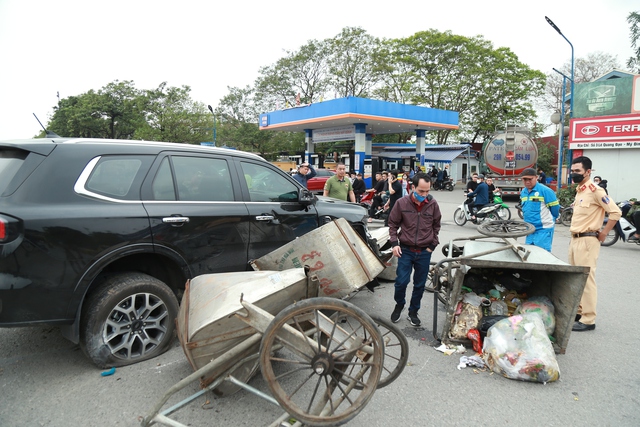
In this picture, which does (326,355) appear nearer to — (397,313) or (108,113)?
Answer: (397,313)

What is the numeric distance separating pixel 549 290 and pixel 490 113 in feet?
120

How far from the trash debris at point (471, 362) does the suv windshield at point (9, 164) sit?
390 centimetres

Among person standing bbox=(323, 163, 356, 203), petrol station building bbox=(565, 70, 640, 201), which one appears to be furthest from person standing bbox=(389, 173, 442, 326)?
petrol station building bbox=(565, 70, 640, 201)

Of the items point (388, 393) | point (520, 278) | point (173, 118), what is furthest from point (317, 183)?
point (173, 118)

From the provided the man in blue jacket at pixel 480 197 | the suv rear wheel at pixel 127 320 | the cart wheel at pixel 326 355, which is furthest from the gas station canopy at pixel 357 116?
the cart wheel at pixel 326 355

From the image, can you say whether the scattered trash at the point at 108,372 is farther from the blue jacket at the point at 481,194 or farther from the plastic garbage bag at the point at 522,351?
the blue jacket at the point at 481,194

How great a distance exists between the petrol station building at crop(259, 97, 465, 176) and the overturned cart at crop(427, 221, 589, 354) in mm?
18135

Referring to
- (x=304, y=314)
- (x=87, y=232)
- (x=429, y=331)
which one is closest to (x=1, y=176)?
(x=87, y=232)

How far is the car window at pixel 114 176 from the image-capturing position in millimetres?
3266

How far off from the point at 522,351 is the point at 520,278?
130cm

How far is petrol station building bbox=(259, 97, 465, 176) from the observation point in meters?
22.3

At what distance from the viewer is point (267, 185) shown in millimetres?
4543

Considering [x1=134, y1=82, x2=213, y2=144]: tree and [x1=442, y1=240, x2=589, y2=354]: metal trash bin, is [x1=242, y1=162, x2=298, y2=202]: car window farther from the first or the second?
[x1=134, y1=82, x2=213, y2=144]: tree

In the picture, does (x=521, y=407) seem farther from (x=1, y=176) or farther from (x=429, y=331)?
(x=1, y=176)
